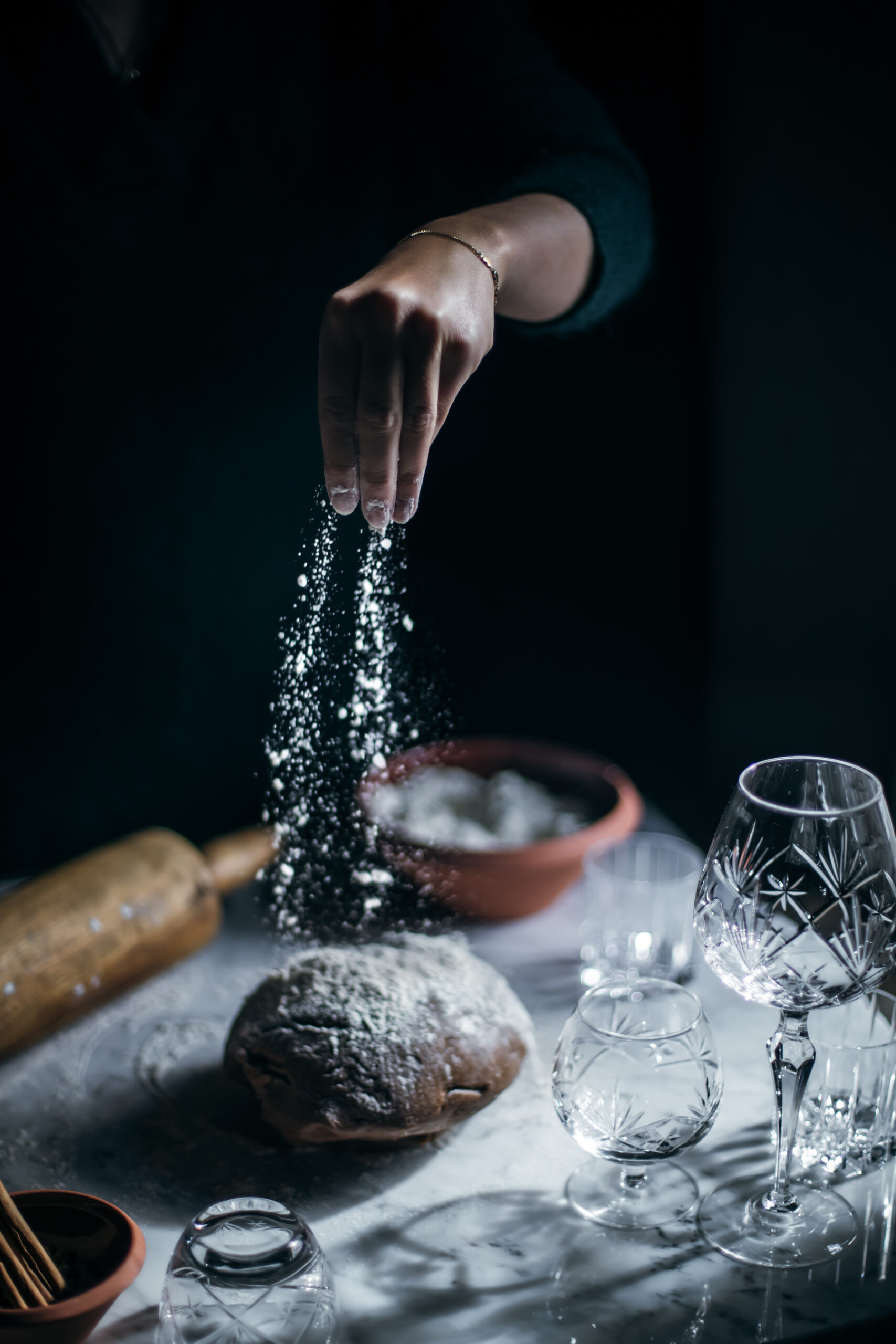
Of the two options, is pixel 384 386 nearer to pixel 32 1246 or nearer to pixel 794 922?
pixel 794 922

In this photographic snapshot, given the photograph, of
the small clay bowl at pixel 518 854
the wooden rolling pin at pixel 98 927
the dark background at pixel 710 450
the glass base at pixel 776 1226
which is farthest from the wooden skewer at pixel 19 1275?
the dark background at pixel 710 450

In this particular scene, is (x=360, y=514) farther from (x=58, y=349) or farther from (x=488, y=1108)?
(x=58, y=349)

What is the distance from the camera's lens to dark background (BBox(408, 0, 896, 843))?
1.57 metres

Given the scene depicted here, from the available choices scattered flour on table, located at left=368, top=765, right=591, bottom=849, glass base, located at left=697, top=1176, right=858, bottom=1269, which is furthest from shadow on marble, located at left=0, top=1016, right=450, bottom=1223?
scattered flour on table, located at left=368, top=765, right=591, bottom=849

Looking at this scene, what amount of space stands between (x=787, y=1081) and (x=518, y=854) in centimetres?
42

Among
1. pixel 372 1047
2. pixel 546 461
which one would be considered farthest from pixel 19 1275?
pixel 546 461

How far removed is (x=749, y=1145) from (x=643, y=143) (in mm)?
1466

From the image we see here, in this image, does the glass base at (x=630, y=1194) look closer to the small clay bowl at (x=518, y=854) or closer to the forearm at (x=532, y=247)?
the small clay bowl at (x=518, y=854)

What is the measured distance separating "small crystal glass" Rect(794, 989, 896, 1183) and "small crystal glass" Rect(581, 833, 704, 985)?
257 mm

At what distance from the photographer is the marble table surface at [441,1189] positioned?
0.72 metres

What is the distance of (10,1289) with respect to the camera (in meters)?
0.66

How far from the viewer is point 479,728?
6.31 ft

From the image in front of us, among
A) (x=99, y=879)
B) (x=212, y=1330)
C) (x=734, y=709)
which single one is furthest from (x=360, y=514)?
(x=734, y=709)

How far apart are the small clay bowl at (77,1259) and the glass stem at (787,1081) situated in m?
0.45
